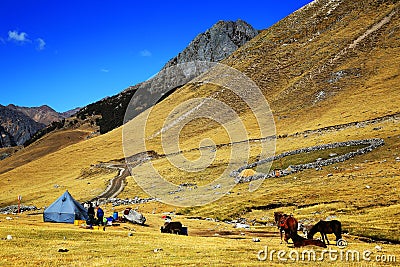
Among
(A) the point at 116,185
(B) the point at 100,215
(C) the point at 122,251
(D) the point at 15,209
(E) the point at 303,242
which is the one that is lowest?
(C) the point at 122,251

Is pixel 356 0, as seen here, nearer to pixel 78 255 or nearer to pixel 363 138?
pixel 363 138

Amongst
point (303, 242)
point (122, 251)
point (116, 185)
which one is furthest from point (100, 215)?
point (116, 185)

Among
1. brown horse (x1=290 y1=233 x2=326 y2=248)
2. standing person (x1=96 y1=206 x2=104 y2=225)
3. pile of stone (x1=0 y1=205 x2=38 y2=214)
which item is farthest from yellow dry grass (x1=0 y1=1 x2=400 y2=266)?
pile of stone (x1=0 y1=205 x2=38 y2=214)

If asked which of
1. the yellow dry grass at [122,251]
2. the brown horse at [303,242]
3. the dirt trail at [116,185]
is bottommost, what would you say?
the yellow dry grass at [122,251]

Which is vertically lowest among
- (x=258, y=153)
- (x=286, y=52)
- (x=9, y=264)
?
(x=9, y=264)

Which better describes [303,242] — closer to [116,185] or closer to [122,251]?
[122,251]

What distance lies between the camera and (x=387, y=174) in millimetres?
55000

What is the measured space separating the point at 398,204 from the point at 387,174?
12855 mm

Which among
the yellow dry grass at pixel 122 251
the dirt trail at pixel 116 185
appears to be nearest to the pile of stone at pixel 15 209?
the dirt trail at pixel 116 185

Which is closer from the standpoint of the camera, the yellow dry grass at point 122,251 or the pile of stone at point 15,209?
the yellow dry grass at point 122,251

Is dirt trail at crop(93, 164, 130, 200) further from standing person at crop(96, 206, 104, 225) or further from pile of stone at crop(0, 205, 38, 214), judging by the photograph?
standing person at crop(96, 206, 104, 225)

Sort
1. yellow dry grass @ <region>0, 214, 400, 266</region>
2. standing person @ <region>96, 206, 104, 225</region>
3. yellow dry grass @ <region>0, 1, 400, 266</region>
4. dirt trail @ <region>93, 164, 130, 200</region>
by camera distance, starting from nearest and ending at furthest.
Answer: yellow dry grass @ <region>0, 214, 400, 266</region>
yellow dry grass @ <region>0, 1, 400, 266</region>
standing person @ <region>96, 206, 104, 225</region>
dirt trail @ <region>93, 164, 130, 200</region>

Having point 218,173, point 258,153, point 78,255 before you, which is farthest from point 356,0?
point 78,255

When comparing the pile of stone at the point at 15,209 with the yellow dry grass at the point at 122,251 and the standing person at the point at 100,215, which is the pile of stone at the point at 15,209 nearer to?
the standing person at the point at 100,215
